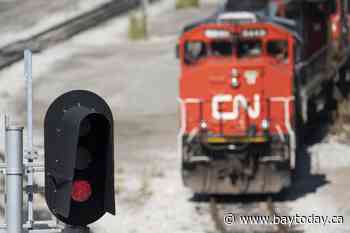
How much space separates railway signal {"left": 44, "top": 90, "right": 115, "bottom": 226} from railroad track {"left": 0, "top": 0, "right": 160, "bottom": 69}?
Result: 92.1 ft

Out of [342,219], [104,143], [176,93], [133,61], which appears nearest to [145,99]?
[176,93]

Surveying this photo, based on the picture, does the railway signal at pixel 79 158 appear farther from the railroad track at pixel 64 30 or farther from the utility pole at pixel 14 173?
the railroad track at pixel 64 30

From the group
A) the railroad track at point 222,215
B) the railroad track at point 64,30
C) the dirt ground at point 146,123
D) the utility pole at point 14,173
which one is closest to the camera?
the utility pole at point 14,173

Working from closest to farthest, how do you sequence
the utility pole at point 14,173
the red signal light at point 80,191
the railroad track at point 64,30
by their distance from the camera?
1. the red signal light at point 80,191
2. the utility pole at point 14,173
3. the railroad track at point 64,30

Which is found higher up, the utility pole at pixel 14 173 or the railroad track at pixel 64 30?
the railroad track at pixel 64 30

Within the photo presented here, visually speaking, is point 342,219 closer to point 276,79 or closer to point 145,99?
point 276,79

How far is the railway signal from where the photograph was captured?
19.7 ft

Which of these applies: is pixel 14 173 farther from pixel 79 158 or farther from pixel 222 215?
pixel 222 215

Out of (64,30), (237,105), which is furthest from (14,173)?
(64,30)

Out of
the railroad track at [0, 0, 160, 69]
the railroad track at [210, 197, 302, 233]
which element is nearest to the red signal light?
the railroad track at [210, 197, 302, 233]

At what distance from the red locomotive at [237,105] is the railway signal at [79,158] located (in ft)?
46.6

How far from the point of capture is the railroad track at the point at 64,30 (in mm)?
35625

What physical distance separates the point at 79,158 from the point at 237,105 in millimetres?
14373

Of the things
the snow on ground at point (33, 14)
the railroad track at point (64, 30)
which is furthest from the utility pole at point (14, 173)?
the snow on ground at point (33, 14)
